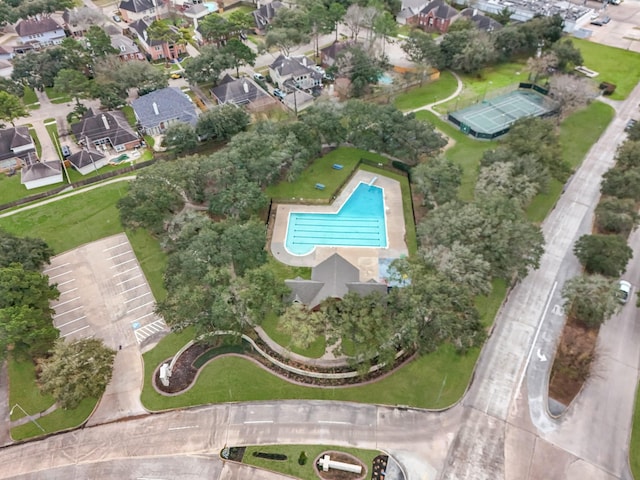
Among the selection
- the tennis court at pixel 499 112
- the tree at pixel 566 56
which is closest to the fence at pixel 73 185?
the tennis court at pixel 499 112

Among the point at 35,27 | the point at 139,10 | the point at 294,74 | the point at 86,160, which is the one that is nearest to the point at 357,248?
the point at 86,160

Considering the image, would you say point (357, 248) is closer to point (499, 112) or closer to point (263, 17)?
point (499, 112)

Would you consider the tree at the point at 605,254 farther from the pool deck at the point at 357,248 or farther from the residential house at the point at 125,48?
the residential house at the point at 125,48

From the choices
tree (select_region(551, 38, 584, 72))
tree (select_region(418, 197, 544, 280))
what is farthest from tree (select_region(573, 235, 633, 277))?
tree (select_region(551, 38, 584, 72))

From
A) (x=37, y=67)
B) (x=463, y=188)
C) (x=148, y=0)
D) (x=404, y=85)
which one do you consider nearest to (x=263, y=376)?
(x=463, y=188)

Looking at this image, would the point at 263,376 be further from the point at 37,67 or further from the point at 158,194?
the point at 37,67
